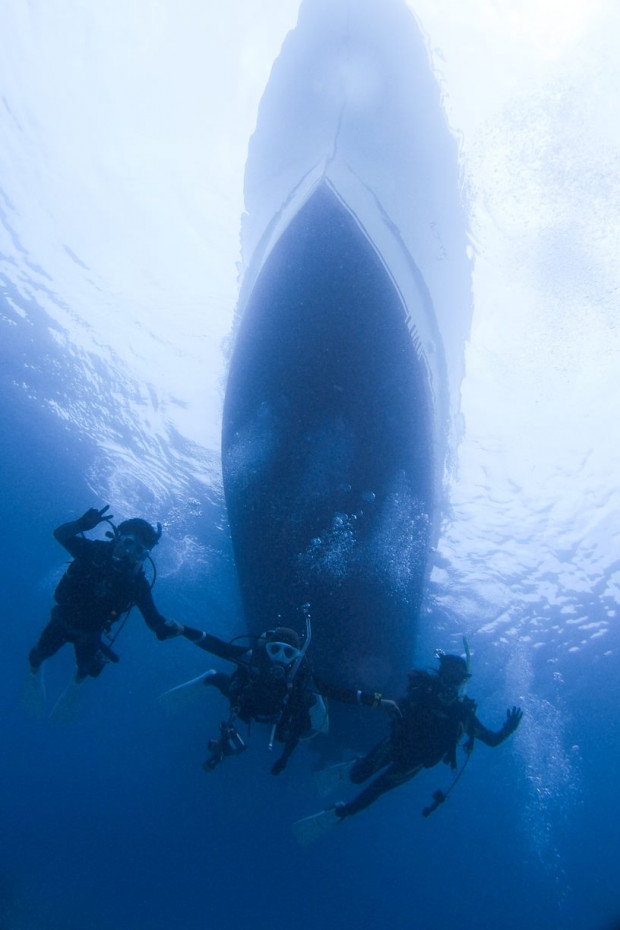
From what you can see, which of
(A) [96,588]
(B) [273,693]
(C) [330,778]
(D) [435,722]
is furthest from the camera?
(C) [330,778]

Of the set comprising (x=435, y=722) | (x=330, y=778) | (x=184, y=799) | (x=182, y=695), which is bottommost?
(x=184, y=799)

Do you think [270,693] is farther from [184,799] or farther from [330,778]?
[184,799]

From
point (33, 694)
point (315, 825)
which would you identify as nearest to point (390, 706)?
point (315, 825)

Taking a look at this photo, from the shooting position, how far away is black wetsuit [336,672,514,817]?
6.46m

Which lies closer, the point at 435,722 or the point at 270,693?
the point at 270,693

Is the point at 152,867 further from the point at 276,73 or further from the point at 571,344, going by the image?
the point at 276,73

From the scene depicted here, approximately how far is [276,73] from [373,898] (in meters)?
27.3

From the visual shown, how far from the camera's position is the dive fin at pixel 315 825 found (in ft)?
21.9

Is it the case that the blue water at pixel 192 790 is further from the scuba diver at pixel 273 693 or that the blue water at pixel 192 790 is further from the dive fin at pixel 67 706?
the scuba diver at pixel 273 693

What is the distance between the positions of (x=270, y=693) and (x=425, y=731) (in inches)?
92.8

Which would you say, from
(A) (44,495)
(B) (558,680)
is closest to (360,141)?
(A) (44,495)

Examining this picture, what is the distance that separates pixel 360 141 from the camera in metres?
7.90

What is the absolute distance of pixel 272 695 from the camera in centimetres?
553

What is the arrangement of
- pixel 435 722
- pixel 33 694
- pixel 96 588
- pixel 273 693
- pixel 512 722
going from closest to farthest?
pixel 273 693
pixel 96 588
pixel 435 722
pixel 512 722
pixel 33 694
